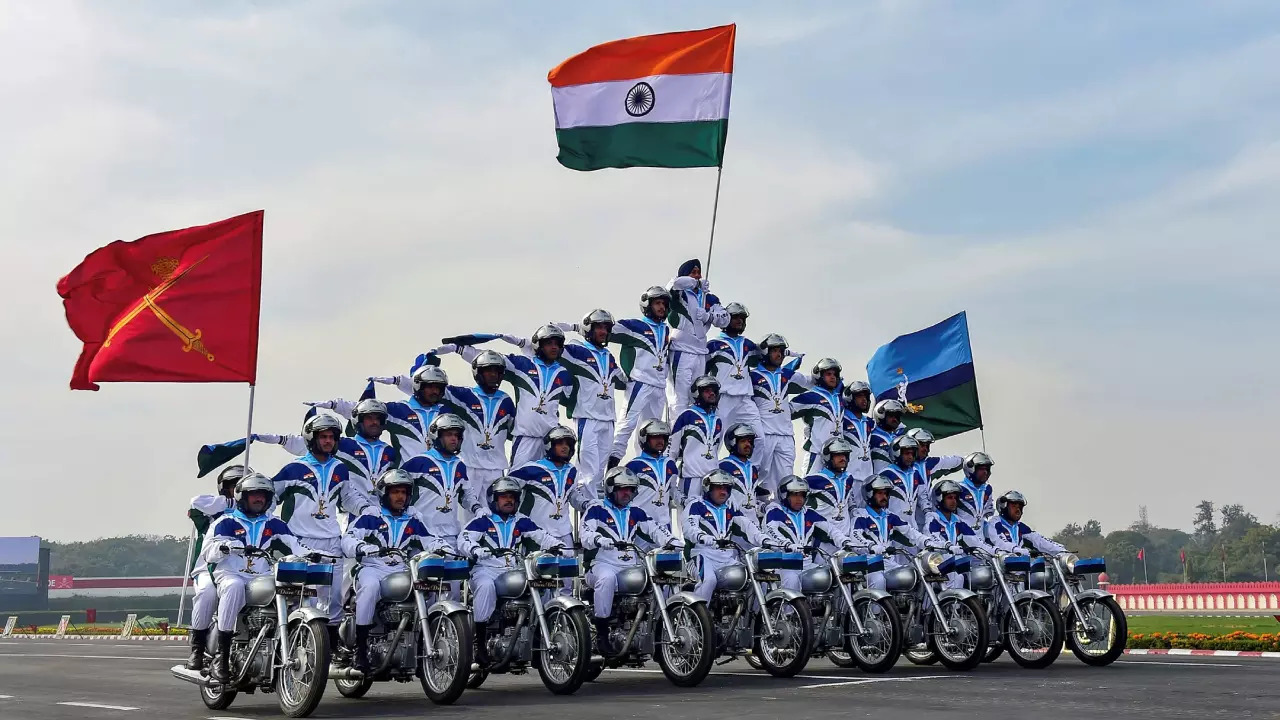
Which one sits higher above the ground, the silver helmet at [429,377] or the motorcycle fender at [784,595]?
the silver helmet at [429,377]

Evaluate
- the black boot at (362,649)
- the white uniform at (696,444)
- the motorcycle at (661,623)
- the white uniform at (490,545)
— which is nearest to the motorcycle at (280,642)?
the black boot at (362,649)

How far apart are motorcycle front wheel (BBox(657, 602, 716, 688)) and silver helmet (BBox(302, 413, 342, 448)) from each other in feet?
13.2

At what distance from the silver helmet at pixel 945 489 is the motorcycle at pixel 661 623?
194 inches

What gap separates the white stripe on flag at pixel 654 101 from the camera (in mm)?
21766

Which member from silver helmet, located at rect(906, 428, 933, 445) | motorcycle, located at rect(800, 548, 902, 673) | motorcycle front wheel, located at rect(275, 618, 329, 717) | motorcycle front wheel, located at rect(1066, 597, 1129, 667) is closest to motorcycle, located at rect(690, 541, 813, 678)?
motorcycle, located at rect(800, 548, 902, 673)

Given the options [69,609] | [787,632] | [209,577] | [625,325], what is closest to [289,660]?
[209,577]

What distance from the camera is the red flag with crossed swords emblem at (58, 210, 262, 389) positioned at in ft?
58.1

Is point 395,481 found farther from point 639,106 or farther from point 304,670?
point 639,106

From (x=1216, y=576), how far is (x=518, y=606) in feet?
250

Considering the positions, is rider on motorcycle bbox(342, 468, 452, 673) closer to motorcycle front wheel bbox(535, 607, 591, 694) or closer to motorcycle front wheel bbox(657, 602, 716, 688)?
motorcycle front wheel bbox(535, 607, 591, 694)

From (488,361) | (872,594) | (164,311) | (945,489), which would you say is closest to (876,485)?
(945,489)

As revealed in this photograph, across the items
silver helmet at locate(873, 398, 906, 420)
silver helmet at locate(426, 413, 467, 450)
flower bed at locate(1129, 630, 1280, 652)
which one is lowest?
flower bed at locate(1129, 630, 1280, 652)

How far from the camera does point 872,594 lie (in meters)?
16.3

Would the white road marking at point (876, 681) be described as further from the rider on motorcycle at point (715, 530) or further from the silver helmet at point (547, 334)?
the silver helmet at point (547, 334)
